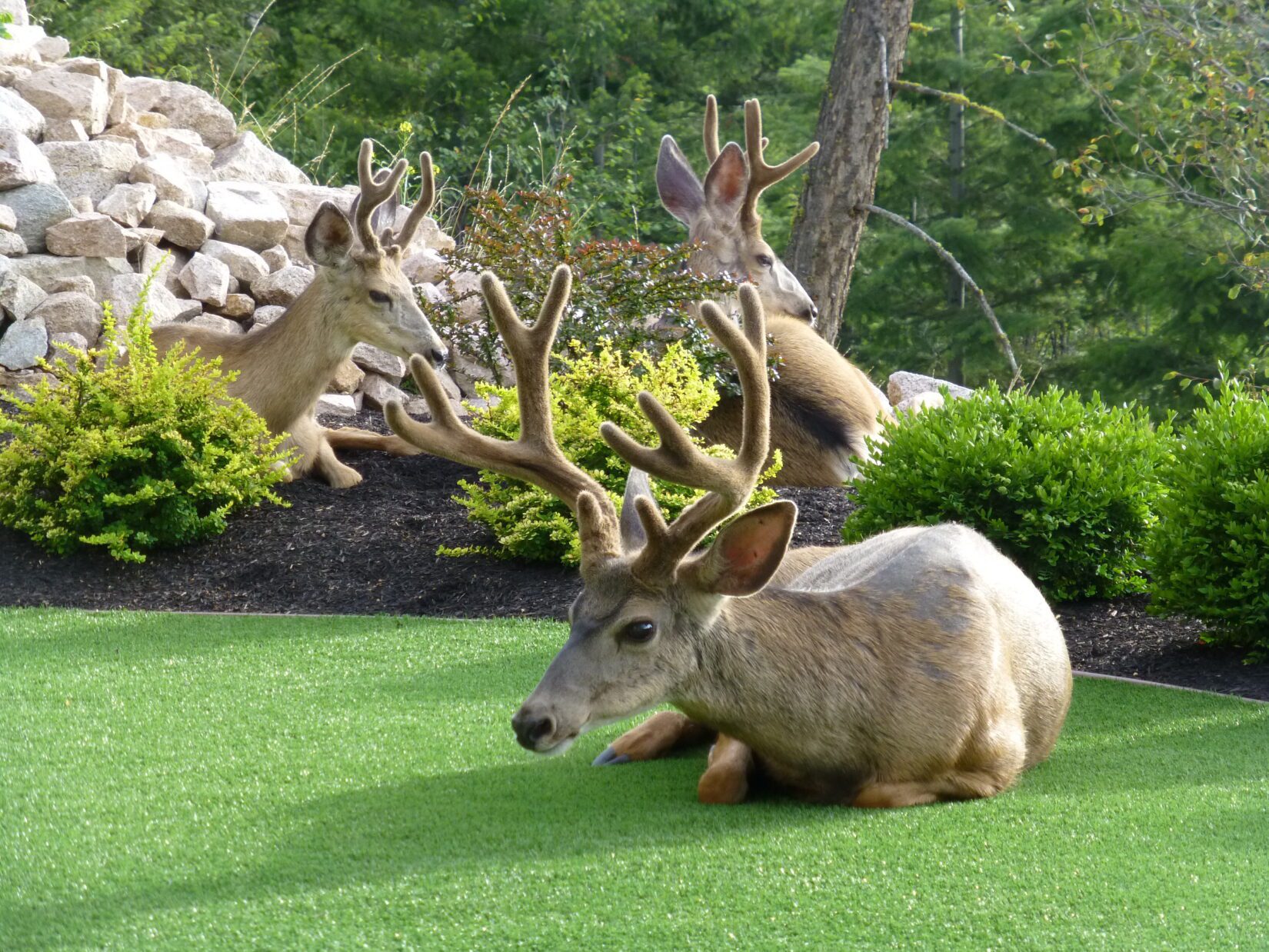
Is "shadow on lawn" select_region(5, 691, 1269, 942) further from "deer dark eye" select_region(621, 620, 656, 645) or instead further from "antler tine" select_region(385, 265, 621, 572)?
"antler tine" select_region(385, 265, 621, 572)

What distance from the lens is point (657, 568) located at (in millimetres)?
4160

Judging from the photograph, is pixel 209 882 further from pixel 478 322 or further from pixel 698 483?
pixel 478 322

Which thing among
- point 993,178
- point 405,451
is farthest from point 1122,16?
point 993,178

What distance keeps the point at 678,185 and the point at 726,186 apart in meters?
0.35

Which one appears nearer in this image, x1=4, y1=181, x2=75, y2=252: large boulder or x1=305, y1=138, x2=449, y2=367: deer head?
x1=305, y1=138, x2=449, y2=367: deer head

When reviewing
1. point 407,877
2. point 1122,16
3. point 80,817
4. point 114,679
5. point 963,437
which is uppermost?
point 1122,16

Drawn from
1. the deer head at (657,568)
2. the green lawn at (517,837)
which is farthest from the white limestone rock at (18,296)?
the deer head at (657,568)

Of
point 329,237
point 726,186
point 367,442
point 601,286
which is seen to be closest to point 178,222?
point 367,442

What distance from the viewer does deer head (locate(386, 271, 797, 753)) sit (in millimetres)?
4020

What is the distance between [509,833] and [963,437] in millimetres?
3608

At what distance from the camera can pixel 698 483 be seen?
13.9 ft

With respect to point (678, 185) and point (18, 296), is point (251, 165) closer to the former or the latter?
point (18, 296)

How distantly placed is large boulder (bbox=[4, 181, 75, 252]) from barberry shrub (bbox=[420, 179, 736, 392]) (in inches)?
130

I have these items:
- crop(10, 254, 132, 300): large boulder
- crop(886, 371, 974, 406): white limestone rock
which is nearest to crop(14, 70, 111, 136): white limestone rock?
crop(10, 254, 132, 300): large boulder
